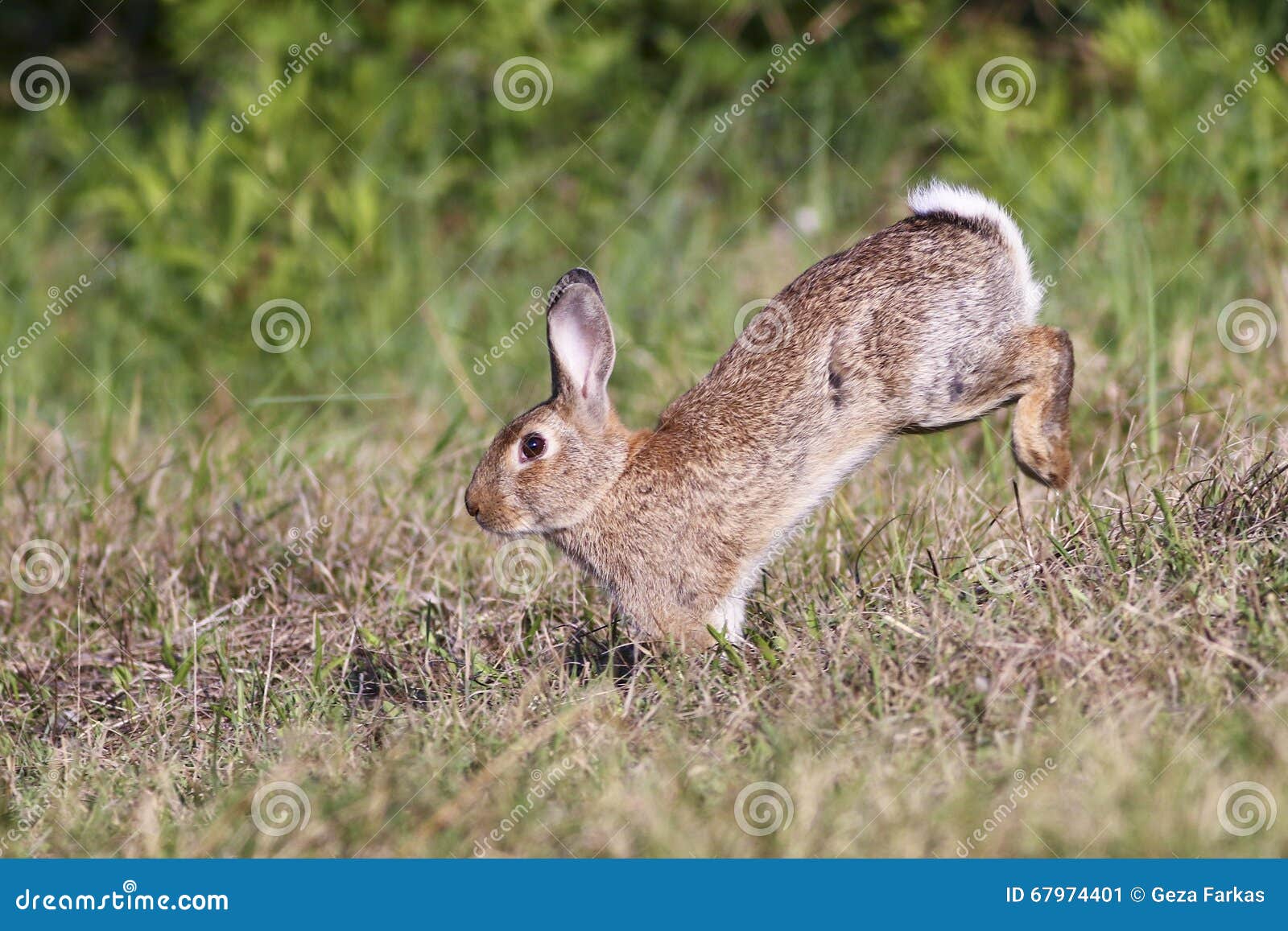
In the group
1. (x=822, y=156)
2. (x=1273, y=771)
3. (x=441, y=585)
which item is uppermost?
(x=822, y=156)

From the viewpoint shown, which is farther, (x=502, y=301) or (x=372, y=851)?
(x=502, y=301)

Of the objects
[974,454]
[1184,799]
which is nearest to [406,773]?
[1184,799]

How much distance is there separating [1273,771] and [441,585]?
2.68 meters

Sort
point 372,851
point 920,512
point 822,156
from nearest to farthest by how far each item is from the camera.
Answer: point 372,851
point 920,512
point 822,156

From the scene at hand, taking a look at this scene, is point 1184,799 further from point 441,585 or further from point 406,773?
point 441,585

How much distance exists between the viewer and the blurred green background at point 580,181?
6570mm

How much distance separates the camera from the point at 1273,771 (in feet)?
10.2
